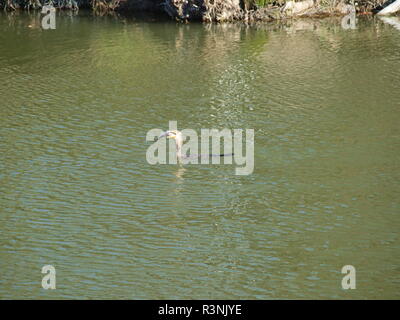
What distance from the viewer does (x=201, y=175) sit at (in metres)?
15.9

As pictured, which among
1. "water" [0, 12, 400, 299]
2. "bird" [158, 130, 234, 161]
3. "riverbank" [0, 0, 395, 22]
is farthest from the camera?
"riverbank" [0, 0, 395, 22]

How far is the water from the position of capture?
39.7 ft

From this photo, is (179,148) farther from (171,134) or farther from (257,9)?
(257,9)

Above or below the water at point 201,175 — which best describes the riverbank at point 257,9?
above

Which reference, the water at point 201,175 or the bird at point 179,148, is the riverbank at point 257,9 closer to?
the water at point 201,175

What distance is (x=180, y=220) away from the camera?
1388 cm

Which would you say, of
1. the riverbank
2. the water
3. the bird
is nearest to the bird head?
the bird

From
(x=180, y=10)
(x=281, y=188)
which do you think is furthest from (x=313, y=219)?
(x=180, y=10)

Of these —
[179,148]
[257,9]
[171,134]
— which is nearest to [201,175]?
[179,148]

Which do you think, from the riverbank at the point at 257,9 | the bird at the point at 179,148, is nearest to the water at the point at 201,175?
the bird at the point at 179,148

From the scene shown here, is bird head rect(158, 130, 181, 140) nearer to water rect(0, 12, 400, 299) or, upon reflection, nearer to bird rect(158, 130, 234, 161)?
bird rect(158, 130, 234, 161)

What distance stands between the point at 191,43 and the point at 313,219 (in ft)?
49.0

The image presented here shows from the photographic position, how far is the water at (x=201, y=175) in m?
12.1
